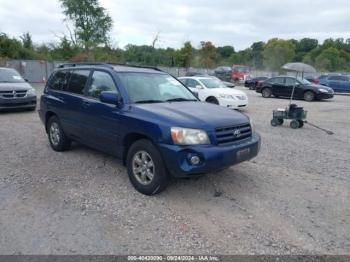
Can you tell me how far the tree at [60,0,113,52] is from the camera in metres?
53.9

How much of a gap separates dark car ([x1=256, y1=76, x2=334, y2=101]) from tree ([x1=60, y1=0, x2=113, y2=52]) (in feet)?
127

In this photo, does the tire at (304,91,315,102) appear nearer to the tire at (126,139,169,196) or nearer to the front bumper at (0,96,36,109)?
the front bumper at (0,96,36,109)

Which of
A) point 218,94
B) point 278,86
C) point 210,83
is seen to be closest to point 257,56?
point 278,86

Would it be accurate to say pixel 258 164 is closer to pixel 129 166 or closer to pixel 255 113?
pixel 129 166

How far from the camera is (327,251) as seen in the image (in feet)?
11.0

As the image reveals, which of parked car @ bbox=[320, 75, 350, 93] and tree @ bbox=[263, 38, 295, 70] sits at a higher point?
tree @ bbox=[263, 38, 295, 70]

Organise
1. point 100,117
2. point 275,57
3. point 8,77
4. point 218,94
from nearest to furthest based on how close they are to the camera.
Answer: point 100,117
point 8,77
point 218,94
point 275,57

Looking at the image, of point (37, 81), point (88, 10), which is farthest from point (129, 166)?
point (88, 10)

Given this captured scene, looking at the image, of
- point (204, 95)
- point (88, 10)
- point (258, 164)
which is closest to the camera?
point (258, 164)

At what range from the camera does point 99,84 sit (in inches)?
215

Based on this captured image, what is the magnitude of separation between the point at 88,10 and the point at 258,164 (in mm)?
55299

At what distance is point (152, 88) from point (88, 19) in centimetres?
5494

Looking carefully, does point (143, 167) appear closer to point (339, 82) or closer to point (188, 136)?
point (188, 136)

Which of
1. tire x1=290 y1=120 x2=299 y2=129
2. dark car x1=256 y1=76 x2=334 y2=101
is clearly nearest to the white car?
tire x1=290 y1=120 x2=299 y2=129
